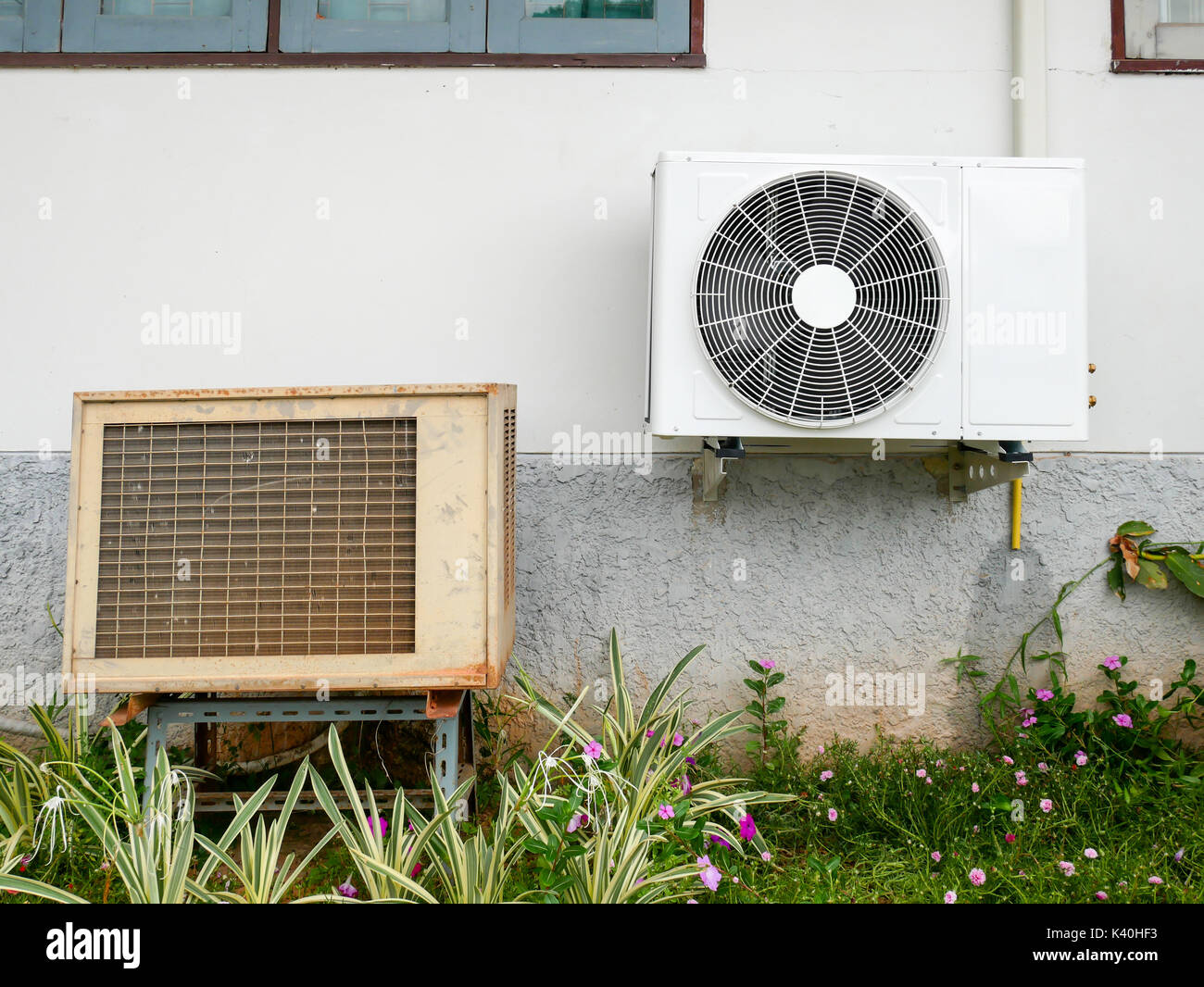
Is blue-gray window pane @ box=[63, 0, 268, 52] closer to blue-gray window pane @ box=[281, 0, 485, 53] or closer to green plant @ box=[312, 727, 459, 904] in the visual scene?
blue-gray window pane @ box=[281, 0, 485, 53]

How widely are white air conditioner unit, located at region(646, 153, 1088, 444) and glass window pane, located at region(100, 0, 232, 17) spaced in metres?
1.84

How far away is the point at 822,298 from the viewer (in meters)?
2.53

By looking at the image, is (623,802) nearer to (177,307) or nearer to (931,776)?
(931,776)

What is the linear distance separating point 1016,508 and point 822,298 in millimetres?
1231

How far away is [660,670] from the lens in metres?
3.17

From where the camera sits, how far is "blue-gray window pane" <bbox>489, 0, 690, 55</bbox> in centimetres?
316

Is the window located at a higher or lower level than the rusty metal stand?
higher

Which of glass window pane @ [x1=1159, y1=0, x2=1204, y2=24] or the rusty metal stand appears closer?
the rusty metal stand

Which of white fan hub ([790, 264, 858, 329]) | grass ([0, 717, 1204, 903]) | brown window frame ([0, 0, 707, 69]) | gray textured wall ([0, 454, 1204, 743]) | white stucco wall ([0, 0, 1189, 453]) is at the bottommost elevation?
grass ([0, 717, 1204, 903])

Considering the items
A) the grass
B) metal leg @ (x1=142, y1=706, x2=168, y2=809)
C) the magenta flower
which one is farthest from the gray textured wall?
the magenta flower

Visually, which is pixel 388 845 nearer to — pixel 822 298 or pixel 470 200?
pixel 822 298

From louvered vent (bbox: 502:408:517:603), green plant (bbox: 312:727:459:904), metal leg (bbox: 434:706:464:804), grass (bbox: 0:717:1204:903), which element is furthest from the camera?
louvered vent (bbox: 502:408:517:603)

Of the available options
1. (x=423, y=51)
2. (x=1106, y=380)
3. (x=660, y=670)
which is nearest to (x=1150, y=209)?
(x=1106, y=380)

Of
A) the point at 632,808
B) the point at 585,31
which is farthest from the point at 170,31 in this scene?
the point at 632,808
